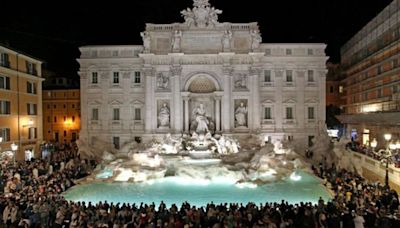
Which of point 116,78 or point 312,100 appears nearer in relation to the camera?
point 312,100

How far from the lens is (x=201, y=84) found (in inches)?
1612

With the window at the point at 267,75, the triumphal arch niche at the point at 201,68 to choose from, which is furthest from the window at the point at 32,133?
the window at the point at 267,75

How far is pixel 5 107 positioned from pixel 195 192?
19907 millimetres

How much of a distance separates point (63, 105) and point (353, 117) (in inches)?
1515

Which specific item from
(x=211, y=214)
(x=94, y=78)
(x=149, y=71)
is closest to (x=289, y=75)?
(x=149, y=71)

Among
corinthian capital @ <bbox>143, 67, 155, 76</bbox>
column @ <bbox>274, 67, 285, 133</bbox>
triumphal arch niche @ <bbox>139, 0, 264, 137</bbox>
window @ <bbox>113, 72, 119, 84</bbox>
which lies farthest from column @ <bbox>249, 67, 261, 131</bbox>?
window @ <bbox>113, 72, 119, 84</bbox>

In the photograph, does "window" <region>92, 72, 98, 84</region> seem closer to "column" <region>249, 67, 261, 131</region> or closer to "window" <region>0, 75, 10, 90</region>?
"window" <region>0, 75, 10, 90</region>

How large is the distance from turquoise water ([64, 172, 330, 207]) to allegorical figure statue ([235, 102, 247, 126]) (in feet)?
45.3

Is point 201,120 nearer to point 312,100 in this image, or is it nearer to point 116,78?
point 116,78

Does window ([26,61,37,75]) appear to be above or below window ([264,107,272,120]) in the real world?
above

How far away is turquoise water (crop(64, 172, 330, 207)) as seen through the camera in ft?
68.7

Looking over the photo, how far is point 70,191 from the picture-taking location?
899 inches

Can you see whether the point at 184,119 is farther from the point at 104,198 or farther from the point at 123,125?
the point at 104,198

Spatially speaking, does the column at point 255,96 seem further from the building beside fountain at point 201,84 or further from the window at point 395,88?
the window at point 395,88
